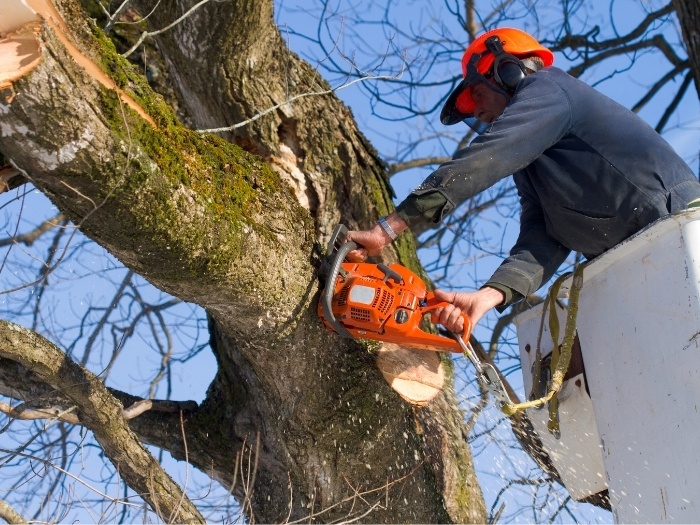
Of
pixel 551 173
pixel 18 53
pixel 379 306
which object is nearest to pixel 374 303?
pixel 379 306

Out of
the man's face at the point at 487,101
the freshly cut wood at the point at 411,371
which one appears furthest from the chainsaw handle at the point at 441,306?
the man's face at the point at 487,101

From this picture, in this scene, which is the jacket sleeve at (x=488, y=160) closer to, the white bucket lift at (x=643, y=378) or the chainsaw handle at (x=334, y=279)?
the chainsaw handle at (x=334, y=279)

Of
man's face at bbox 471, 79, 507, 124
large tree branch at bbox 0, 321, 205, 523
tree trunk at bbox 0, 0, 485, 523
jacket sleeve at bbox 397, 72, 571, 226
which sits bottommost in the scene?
large tree branch at bbox 0, 321, 205, 523

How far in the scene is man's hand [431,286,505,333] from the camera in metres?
2.75

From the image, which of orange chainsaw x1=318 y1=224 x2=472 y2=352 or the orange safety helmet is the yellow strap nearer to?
orange chainsaw x1=318 y1=224 x2=472 y2=352

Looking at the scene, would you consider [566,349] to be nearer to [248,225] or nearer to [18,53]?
[248,225]

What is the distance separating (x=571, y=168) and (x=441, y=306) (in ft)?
2.23

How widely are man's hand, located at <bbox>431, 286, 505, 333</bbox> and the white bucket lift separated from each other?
1.09 feet

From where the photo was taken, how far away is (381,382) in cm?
295

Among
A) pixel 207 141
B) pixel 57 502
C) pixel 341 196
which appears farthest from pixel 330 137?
pixel 57 502

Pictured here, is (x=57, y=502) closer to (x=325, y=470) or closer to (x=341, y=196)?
(x=325, y=470)

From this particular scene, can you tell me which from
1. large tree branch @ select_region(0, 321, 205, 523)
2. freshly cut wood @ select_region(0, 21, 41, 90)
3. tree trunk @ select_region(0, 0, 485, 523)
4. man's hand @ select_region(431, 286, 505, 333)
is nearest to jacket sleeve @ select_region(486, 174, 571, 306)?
man's hand @ select_region(431, 286, 505, 333)

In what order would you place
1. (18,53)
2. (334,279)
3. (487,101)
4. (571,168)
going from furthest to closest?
(487,101) → (571,168) → (334,279) → (18,53)

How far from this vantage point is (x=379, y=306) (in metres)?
2.69
